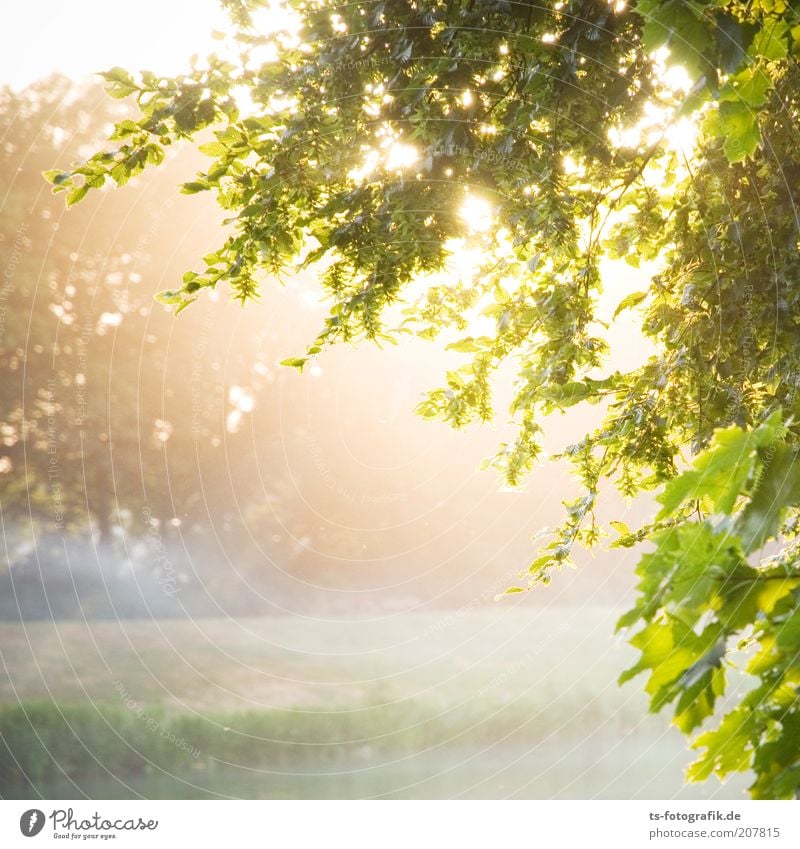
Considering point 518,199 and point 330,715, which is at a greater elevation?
point 330,715

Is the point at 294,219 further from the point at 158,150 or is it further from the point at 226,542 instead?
the point at 226,542

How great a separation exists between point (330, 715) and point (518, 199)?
5.98m

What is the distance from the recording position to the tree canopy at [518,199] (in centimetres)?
174

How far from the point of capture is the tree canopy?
1.74 meters

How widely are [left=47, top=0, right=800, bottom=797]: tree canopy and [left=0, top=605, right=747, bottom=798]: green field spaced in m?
3.48

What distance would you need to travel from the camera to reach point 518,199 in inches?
74.6

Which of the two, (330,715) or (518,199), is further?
(330,715)

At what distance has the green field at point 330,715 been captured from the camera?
579cm

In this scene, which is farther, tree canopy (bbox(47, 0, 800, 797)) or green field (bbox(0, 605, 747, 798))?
green field (bbox(0, 605, 747, 798))

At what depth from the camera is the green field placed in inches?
228

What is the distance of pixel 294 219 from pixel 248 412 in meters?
8.44

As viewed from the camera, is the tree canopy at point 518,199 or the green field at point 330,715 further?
the green field at point 330,715

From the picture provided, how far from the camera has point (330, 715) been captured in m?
6.83

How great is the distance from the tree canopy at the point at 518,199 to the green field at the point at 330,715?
348 cm
